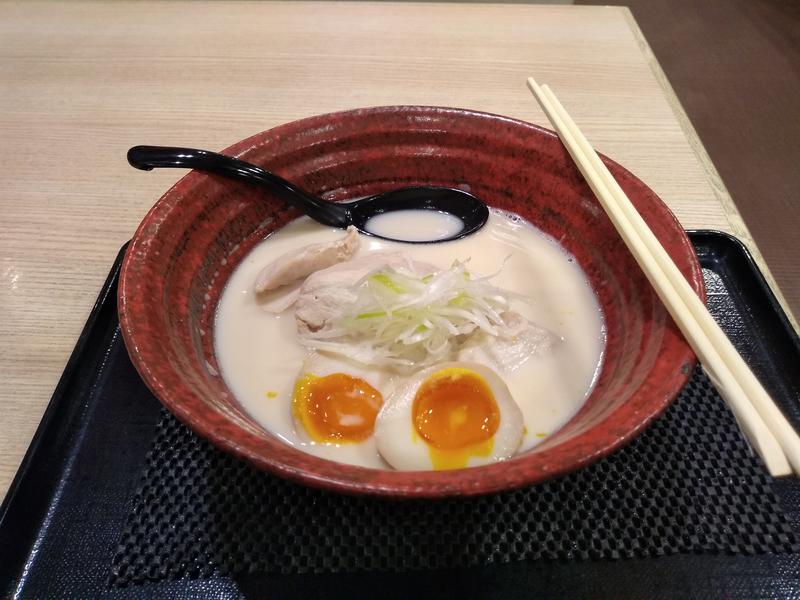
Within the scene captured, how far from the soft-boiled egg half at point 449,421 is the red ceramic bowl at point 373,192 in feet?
0.27

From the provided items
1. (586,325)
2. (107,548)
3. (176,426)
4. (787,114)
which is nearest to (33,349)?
(176,426)

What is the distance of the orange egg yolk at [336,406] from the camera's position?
0.94 m

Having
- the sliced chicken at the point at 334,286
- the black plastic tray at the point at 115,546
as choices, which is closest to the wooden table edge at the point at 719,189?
the black plastic tray at the point at 115,546

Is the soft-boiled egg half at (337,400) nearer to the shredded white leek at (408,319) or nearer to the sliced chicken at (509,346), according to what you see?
the shredded white leek at (408,319)

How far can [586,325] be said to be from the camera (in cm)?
114

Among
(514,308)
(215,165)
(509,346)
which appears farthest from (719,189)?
(215,165)

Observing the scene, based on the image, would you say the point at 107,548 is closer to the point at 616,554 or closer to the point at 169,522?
the point at 169,522

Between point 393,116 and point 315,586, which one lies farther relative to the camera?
point 393,116

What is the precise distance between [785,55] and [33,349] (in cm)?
390

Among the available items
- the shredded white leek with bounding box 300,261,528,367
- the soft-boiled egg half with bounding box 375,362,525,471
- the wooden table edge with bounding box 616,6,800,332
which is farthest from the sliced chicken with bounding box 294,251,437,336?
the wooden table edge with bounding box 616,6,800,332

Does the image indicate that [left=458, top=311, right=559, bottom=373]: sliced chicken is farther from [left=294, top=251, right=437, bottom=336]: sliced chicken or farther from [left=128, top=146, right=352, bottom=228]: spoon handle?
[left=128, top=146, right=352, bottom=228]: spoon handle

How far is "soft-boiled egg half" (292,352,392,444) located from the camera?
95cm

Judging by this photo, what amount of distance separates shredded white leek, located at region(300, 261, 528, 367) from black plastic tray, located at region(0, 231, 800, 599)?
36 centimetres

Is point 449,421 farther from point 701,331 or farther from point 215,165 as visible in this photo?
point 215,165
